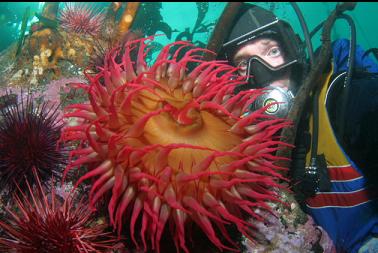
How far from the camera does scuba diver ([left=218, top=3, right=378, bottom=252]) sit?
12.2 ft

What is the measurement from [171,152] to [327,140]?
271 centimetres

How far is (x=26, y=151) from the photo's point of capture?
2.51 metres

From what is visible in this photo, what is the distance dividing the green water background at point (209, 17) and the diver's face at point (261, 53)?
4702 mm

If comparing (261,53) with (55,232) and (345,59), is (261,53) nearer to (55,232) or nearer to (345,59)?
(345,59)

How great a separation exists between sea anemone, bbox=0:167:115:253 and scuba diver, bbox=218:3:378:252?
2313mm

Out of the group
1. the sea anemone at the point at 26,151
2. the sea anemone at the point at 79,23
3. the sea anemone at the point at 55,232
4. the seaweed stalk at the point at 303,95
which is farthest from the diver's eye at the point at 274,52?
the sea anemone at the point at 55,232

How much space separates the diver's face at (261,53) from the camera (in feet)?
14.8

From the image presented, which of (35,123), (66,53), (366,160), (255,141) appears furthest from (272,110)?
(66,53)

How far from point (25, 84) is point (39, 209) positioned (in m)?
2.11

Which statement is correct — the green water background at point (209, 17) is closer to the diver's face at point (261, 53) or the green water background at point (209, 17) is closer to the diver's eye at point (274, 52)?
the diver's face at point (261, 53)

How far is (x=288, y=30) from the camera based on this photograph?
459cm

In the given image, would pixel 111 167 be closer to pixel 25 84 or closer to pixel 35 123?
pixel 35 123

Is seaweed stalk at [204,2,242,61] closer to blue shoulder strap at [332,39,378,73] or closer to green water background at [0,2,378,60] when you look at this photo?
blue shoulder strap at [332,39,378,73]

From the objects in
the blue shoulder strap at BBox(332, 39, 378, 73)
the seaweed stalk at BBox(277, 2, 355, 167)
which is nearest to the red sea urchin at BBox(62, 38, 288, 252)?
the seaweed stalk at BBox(277, 2, 355, 167)
